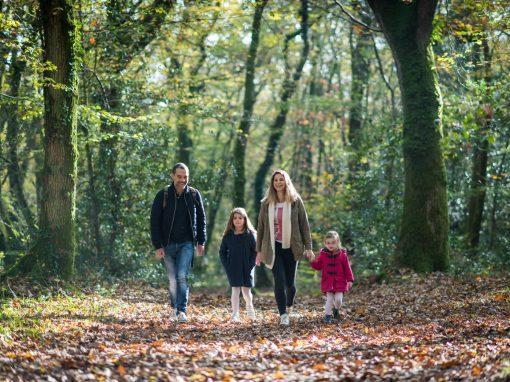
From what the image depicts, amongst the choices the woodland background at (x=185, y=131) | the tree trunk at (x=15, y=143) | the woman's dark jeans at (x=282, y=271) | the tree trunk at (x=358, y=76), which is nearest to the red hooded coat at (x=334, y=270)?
the woman's dark jeans at (x=282, y=271)

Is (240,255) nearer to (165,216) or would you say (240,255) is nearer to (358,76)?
(165,216)

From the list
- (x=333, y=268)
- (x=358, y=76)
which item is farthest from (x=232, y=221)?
(x=358, y=76)

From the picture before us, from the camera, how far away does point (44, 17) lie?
567 inches

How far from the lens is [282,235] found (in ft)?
38.9

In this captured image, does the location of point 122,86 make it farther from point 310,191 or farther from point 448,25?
point 310,191

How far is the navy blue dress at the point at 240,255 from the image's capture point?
13016 mm

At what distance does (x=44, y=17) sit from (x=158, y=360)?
27.5 feet

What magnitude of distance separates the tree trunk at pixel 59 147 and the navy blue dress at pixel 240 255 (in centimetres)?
360

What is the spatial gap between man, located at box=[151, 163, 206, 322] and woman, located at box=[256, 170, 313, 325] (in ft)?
3.53

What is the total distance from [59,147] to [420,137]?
7883 millimetres

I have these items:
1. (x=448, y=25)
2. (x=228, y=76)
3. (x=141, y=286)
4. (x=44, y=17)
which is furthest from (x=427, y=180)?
(x=228, y=76)

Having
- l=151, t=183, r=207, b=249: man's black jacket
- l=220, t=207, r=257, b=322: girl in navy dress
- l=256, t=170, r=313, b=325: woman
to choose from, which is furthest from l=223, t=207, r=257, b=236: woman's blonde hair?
l=256, t=170, r=313, b=325: woman

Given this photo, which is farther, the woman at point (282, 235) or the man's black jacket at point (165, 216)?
the man's black jacket at point (165, 216)

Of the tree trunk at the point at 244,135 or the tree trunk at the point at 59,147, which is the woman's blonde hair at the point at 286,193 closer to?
the tree trunk at the point at 59,147
